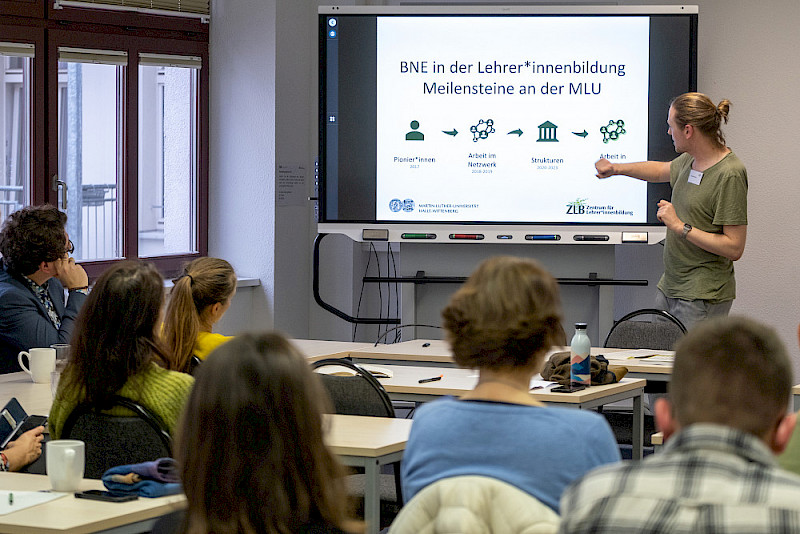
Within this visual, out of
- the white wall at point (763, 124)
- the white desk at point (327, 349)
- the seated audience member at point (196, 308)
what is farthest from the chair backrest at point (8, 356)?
the white wall at point (763, 124)

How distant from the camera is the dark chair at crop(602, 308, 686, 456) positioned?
15.4 feet

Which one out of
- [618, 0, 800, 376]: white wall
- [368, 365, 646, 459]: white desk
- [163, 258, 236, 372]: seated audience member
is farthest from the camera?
[618, 0, 800, 376]: white wall

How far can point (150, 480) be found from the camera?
2.27 m

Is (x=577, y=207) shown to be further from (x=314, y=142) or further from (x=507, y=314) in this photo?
(x=507, y=314)

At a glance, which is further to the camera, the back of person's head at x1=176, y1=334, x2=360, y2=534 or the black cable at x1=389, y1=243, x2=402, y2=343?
the black cable at x1=389, y1=243, x2=402, y2=343

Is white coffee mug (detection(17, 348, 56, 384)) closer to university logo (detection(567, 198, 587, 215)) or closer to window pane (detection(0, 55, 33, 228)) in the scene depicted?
window pane (detection(0, 55, 33, 228))

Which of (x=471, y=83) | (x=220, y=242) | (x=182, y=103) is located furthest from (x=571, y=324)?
(x=182, y=103)

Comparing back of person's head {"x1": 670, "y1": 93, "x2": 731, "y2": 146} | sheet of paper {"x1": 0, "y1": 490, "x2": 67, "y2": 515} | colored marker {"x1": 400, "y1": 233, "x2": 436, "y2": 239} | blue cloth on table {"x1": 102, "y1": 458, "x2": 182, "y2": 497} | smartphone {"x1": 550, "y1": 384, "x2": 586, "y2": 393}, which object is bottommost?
smartphone {"x1": 550, "y1": 384, "x2": 586, "y2": 393}

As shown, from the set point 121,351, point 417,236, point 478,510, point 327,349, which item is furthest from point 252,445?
point 417,236

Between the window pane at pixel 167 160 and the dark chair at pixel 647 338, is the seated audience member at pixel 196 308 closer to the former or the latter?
the dark chair at pixel 647 338

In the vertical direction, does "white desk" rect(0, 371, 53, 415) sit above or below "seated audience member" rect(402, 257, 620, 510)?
below

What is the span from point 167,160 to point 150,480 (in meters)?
4.74

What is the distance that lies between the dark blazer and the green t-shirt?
2.62 m

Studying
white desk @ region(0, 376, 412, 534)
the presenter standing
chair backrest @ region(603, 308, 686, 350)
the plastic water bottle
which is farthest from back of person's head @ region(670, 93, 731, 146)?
white desk @ region(0, 376, 412, 534)
